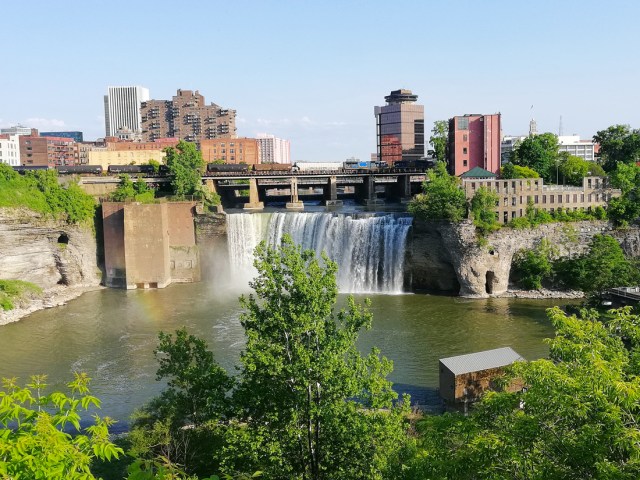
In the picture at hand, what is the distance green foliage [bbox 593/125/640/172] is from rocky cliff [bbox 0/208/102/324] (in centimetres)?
5719

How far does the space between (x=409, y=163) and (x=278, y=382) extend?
77246 millimetres

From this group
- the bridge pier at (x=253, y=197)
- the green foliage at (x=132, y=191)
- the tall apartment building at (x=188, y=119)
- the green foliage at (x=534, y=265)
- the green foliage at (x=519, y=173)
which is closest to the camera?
the green foliage at (x=534, y=265)

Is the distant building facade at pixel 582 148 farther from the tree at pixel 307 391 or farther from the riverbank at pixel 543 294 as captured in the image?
the tree at pixel 307 391

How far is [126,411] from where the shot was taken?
2842 cm

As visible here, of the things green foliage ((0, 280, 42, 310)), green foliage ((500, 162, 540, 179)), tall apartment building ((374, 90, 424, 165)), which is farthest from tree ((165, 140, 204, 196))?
tall apartment building ((374, 90, 424, 165))

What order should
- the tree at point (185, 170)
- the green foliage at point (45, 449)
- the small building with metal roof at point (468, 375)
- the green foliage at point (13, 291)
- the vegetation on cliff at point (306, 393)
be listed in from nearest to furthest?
1. the green foliage at point (45, 449)
2. the vegetation on cliff at point (306, 393)
3. the small building with metal roof at point (468, 375)
4. the green foliage at point (13, 291)
5. the tree at point (185, 170)

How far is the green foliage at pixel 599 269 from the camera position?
140 feet

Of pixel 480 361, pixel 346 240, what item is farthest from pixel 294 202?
pixel 480 361

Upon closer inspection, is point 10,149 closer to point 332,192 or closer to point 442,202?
point 332,192

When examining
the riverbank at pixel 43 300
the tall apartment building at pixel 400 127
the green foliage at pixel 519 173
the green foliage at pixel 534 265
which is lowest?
the riverbank at pixel 43 300

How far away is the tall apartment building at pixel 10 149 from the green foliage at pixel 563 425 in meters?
138

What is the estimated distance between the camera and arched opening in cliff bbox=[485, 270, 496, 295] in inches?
1905

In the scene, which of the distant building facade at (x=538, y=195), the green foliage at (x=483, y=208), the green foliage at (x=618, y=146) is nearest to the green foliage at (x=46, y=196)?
the distant building facade at (x=538, y=195)

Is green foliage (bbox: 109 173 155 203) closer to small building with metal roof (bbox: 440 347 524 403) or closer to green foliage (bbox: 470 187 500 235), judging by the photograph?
green foliage (bbox: 470 187 500 235)
